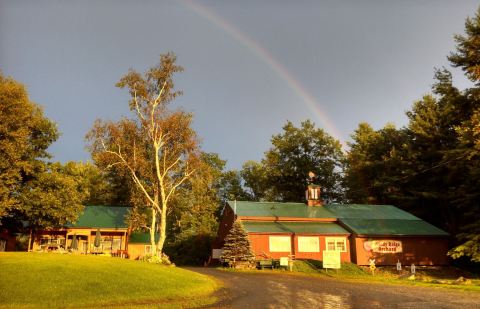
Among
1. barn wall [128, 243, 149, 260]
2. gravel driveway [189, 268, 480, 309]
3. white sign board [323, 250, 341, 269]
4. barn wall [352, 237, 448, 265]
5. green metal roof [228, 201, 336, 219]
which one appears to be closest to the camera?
gravel driveway [189, 268, 480, 309]

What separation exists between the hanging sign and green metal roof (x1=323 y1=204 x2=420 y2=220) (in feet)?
14.6

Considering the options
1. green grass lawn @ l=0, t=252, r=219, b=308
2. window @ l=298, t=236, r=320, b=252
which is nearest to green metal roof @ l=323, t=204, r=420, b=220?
window @ l=298, t=236, r=320, b=252

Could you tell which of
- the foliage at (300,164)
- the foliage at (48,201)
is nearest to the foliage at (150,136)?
the foliage at (48,201)

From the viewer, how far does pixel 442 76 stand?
4984 cm

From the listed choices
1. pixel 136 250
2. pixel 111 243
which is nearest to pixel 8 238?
pixel 111 243

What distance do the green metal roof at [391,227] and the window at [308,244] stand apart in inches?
144

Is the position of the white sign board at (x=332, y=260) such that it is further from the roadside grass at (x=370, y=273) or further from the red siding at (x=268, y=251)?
the red siding at (x=268, y=251)

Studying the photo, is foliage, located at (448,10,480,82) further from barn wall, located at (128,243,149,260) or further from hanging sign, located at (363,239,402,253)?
barn wall, located at (128,243,149,260)

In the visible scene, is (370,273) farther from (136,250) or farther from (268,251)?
(136,250)

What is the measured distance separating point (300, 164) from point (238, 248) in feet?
112

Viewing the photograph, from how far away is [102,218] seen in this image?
138 ft

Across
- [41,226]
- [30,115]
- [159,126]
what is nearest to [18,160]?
[30,115]

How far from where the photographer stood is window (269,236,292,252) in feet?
119

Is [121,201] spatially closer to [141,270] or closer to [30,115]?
[30,115]
